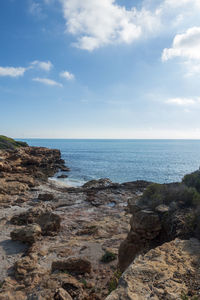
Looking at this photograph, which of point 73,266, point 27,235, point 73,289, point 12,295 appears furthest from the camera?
point 27,235

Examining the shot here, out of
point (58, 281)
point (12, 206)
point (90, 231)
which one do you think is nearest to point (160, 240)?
point (58, 281)

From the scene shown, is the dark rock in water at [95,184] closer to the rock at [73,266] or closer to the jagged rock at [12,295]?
the rock at [73,266]

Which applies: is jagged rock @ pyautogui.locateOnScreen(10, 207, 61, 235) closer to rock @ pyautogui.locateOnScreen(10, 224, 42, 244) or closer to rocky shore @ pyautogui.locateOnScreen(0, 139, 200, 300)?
rocky shore @ pyautogui.locateOnScreen(0, 139, 200, 300)

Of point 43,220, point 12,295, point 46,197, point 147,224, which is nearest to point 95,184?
point 46,197

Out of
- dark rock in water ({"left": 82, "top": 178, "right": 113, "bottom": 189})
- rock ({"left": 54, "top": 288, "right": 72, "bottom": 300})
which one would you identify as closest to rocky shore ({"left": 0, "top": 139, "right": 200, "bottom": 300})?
rock ({"left": 54, "top": 288, "right": 72, "bottom": 300})

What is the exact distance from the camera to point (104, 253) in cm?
1094

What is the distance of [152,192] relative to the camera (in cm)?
1027

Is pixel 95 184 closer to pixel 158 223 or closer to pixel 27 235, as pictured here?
pixel 27 235

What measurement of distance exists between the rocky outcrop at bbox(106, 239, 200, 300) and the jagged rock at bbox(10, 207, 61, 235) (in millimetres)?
9954

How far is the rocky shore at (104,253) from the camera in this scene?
15.5ft

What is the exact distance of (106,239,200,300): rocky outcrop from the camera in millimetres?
4129

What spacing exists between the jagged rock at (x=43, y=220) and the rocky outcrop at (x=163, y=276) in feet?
32.7

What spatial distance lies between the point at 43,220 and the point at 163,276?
11.5 m

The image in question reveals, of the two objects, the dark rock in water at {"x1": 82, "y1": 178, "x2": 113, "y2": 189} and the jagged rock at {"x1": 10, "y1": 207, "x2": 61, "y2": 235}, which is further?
the dark rock in water at {"x1": 82, "y1": 178, "x2": 113, "y2": 189}
